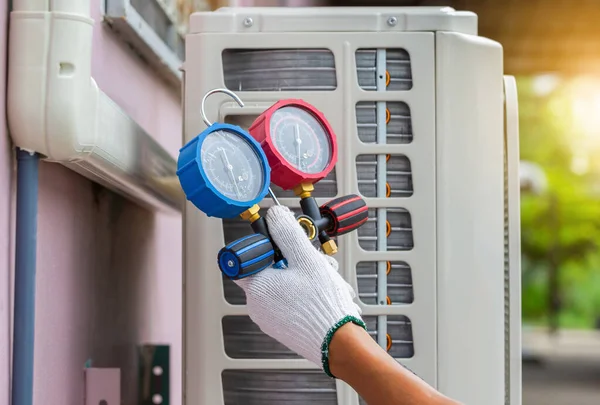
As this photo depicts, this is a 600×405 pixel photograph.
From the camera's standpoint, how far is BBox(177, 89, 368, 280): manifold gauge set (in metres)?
0.92

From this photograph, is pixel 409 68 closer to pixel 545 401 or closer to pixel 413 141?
pixel 413 141

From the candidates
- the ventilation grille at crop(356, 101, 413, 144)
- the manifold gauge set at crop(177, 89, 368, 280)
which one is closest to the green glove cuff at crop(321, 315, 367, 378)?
the manifold gauge set at crop(177, 89, 368, 280)

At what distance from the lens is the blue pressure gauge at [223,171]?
3.01ft

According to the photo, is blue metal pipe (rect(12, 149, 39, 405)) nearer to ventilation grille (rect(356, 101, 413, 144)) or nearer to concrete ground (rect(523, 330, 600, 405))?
ventilation grille (rect(356, 101, 413, 144))

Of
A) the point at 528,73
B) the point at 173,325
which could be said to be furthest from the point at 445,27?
the point at 528,73

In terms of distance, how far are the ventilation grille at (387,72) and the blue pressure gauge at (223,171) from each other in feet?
0.88

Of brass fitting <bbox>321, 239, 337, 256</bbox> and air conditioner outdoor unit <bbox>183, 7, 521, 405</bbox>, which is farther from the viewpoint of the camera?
air conditioner outdoor unit <bbox>183, 7, 521, 405</bbox>

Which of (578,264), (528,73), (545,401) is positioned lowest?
(545,401)

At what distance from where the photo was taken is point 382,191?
45.8 inches

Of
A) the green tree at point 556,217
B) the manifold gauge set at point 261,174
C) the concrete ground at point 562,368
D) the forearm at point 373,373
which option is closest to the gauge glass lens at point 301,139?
the manifold gauge set at point 261,174

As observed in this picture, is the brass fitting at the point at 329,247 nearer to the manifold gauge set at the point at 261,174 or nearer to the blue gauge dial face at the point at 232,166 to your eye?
the manifold gauge set at the point at 261,174

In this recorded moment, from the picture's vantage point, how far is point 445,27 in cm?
117

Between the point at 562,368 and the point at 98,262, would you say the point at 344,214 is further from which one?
the point at 562,368

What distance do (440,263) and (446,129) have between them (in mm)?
193
